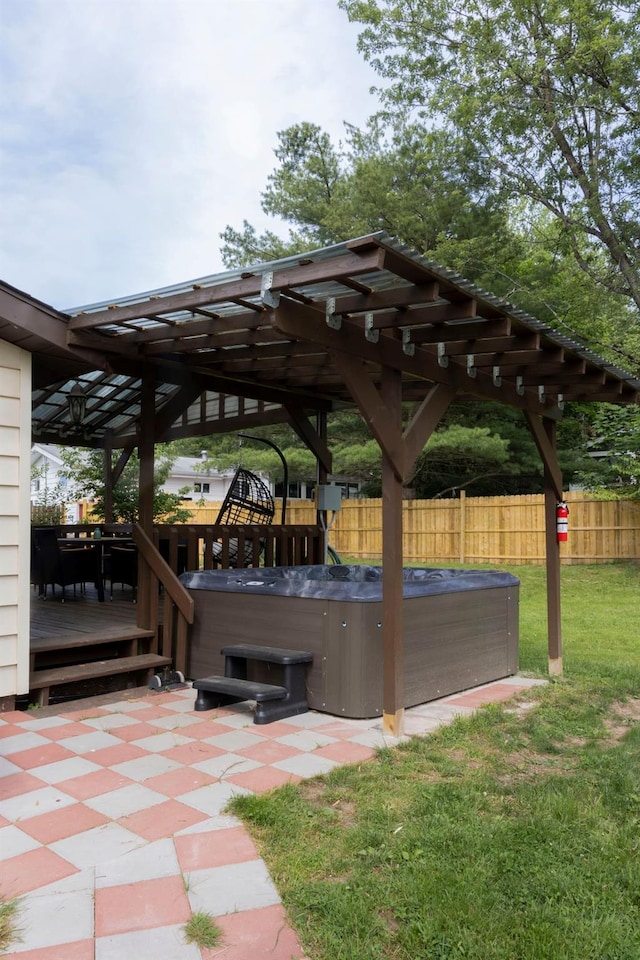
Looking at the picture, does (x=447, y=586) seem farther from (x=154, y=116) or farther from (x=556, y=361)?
(x=154, y=116)

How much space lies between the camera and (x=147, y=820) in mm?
2740

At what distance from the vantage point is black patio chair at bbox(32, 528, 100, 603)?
661 centimetres

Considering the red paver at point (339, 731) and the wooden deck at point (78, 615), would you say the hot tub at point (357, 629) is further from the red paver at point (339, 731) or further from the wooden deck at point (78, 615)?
the wooden deck at point (78, 615)

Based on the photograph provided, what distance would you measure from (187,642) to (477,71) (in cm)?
1196

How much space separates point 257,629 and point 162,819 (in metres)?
2.05

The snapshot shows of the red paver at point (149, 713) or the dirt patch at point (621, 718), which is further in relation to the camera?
the red paver at point (149, 713)

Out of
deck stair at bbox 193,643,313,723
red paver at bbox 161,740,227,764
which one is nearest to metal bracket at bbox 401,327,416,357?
deck stair at bbox 193,643,313,723

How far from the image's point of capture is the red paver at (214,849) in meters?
2.41

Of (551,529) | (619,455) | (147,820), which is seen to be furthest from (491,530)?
(147,820)

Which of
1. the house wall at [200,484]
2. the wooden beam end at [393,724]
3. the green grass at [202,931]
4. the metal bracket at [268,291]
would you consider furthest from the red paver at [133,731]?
the house wall at [200,484]

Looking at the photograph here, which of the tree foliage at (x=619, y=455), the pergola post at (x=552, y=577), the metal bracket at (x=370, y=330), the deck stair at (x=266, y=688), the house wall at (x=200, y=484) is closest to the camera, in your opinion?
the metal bracket at (x=370, y=330)

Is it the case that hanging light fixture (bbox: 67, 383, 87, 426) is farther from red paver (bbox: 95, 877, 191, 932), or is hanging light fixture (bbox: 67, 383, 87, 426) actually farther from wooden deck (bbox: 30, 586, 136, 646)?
red paver (bbox: 95, 877, 191, 932)

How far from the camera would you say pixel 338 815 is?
9.23ft

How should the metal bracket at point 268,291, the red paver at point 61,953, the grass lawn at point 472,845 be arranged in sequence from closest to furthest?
the red paver at point 61,953, the grass lawn at point 472,845, the metal bracket at point 268,291
